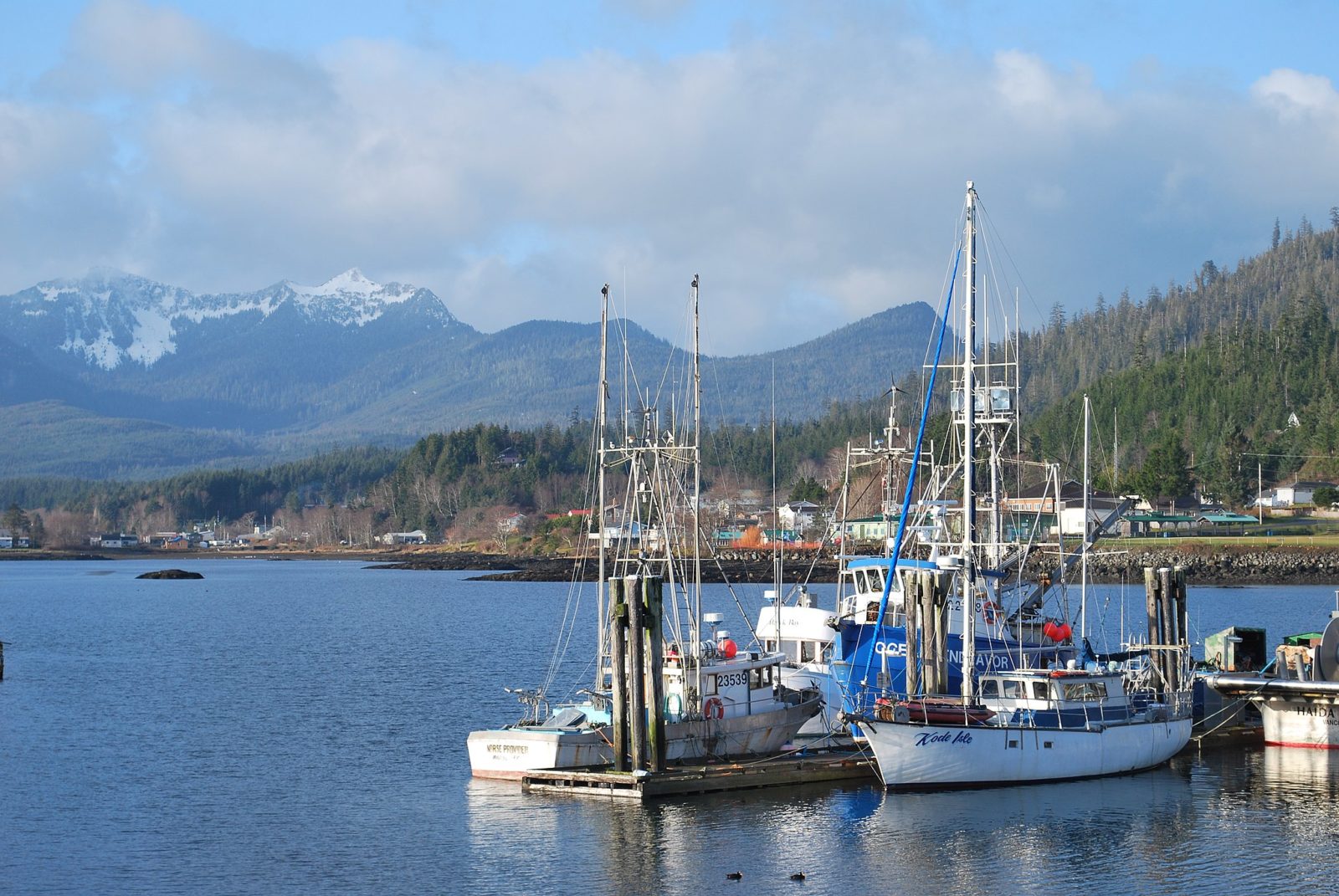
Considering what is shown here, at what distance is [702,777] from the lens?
36.3 meters

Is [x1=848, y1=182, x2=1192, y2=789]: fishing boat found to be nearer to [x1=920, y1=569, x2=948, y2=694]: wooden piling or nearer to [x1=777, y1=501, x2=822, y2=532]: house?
[x1=920, y1=569, x2=948, y2=694]: wooden piling

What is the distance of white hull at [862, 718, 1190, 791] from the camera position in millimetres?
36719

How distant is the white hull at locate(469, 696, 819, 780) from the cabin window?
6.86m

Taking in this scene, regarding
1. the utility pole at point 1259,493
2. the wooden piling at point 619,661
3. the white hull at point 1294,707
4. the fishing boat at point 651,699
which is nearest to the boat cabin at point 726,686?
the fishing boat at point 651,699

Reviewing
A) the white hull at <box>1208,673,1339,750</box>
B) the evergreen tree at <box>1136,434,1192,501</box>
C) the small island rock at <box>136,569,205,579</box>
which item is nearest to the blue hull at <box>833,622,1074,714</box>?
the white hull at <box>1208,673,1339,750</box>

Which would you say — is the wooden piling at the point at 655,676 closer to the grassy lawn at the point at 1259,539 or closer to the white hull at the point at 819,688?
the white hull at the point at 819,688

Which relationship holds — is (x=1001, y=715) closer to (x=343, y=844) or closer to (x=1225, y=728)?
(x=1225, y=728)

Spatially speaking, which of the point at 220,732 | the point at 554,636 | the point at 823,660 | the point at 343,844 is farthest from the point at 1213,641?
the point at 554,636

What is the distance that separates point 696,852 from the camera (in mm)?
32469

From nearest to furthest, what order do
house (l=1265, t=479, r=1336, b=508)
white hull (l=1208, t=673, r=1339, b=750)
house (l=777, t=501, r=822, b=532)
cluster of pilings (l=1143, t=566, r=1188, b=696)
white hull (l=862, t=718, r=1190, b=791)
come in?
1. white hull (l=862, t=718, r=1190, b=791)
2. white hull (l=1208, t=673, r=1339, b=750)
3. cluster of pilings (l=1143, t=566, r=1188, b=696)
4. house (l=1265, t=479, r=1336, b=508)
5. house (l=777, t=501, r=822, b=532)

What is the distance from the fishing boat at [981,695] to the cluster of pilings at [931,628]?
1.2 inches

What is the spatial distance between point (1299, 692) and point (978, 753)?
38.6 ft

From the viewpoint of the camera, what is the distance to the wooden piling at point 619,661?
35.2m

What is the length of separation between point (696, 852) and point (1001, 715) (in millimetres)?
9439
